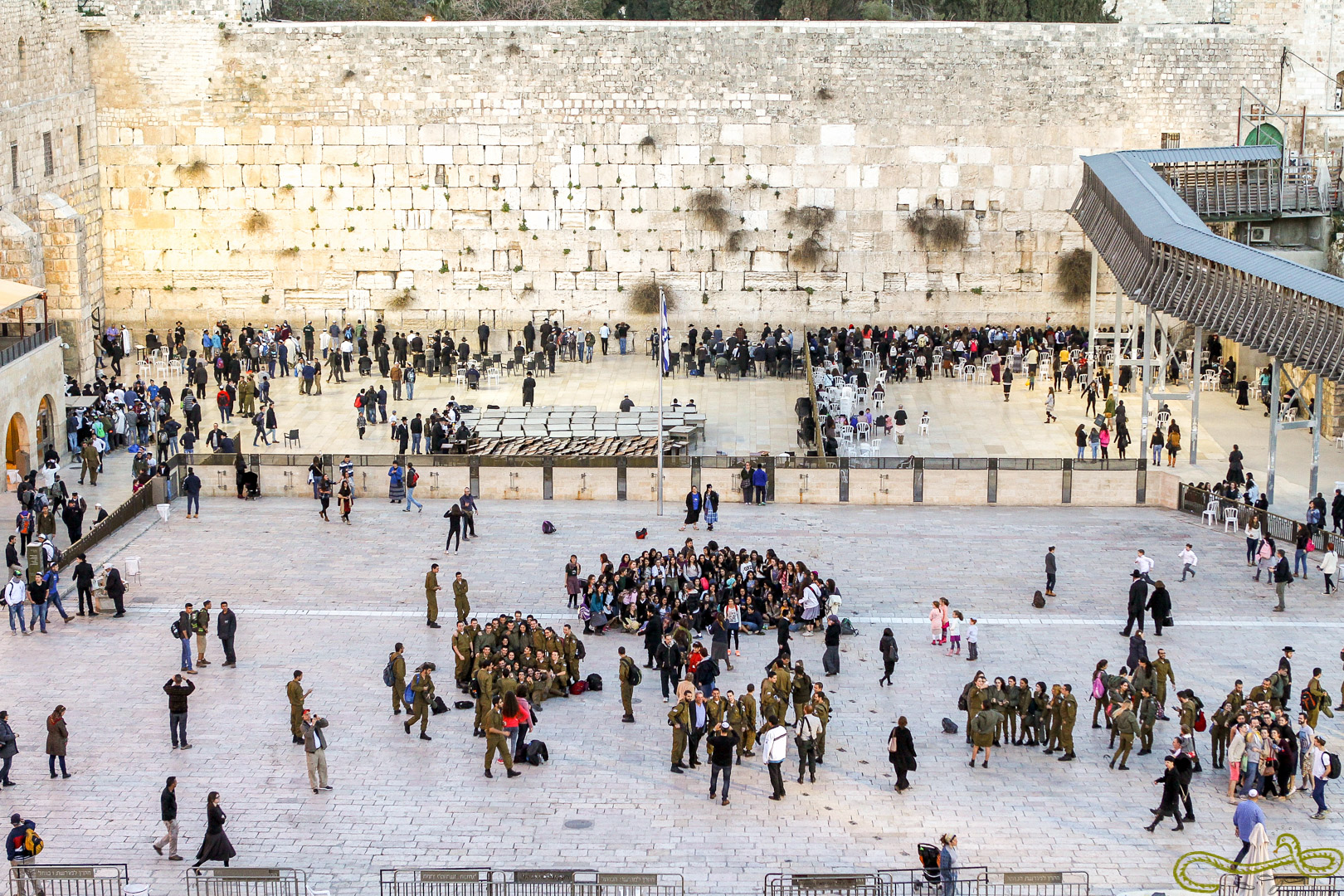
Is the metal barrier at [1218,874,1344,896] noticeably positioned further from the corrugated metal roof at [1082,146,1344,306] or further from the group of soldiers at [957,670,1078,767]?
the corrugated metal roof at [1082,146,1344,306]

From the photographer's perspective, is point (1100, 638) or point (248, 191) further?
point (248, 191)

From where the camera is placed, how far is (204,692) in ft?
75.2

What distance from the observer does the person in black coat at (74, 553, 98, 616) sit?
25.4 metres

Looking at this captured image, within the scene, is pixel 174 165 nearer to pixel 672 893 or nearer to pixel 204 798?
pixel 204 798

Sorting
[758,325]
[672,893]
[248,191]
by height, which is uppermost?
[248,191]

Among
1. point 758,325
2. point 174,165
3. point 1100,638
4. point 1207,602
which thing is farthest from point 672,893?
point 174,165

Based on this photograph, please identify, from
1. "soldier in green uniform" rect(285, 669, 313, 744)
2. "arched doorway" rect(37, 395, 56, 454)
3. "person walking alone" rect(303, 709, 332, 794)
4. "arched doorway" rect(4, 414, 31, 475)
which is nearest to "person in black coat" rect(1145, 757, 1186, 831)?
"person walking alone" rect(303, 709, 332, 794)

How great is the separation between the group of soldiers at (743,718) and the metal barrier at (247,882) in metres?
4.54

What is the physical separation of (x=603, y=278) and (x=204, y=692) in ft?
78.1

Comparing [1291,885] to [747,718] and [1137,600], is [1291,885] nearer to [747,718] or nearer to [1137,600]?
[747,718]

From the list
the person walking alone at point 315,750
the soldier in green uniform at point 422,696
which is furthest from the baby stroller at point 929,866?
the person walking alone at point 315,750

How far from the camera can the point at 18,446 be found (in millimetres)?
33812

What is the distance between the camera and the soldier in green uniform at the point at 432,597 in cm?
2492

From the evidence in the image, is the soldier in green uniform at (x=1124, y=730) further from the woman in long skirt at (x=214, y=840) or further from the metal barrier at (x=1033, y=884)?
the woman in long skirt at (x=214, y=840)
